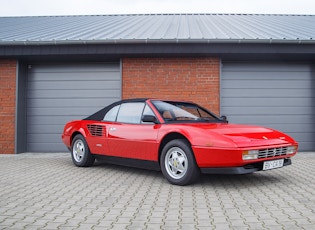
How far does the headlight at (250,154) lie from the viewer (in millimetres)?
4336

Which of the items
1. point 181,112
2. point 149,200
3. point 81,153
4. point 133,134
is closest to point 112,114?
point 133,134

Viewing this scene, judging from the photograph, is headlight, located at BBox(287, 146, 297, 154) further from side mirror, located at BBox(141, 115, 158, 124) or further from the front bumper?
side mirror, located at BBox(141, 115, 158, 124)

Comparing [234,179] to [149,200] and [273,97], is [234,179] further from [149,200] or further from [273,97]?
[273,97]

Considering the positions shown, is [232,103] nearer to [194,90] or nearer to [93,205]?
[194,90]

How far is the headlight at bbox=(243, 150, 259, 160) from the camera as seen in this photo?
14.2ft

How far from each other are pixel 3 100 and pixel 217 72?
612 cm

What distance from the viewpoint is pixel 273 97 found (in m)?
9.02

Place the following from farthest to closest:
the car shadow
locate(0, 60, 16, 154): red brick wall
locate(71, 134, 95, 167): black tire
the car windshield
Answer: locate(0, 60, 16, 154): red brick wall < locate(71, 134, 95, 167): black tire < the car windshield < the car shadow

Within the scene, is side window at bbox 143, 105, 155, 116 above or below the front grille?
above

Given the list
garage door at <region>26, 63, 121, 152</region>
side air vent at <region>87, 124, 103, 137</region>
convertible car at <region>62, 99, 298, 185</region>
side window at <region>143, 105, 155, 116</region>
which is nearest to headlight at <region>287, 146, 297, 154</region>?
convertible car at <region>62, 99, 298, 185</region>

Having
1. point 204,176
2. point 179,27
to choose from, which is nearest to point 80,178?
point 204,176

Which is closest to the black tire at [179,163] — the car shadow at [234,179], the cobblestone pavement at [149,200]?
the cobblestone pavement at [149,200]

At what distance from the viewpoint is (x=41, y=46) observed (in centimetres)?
Result: 856

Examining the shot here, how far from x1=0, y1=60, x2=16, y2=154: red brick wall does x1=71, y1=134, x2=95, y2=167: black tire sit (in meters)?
3.09
